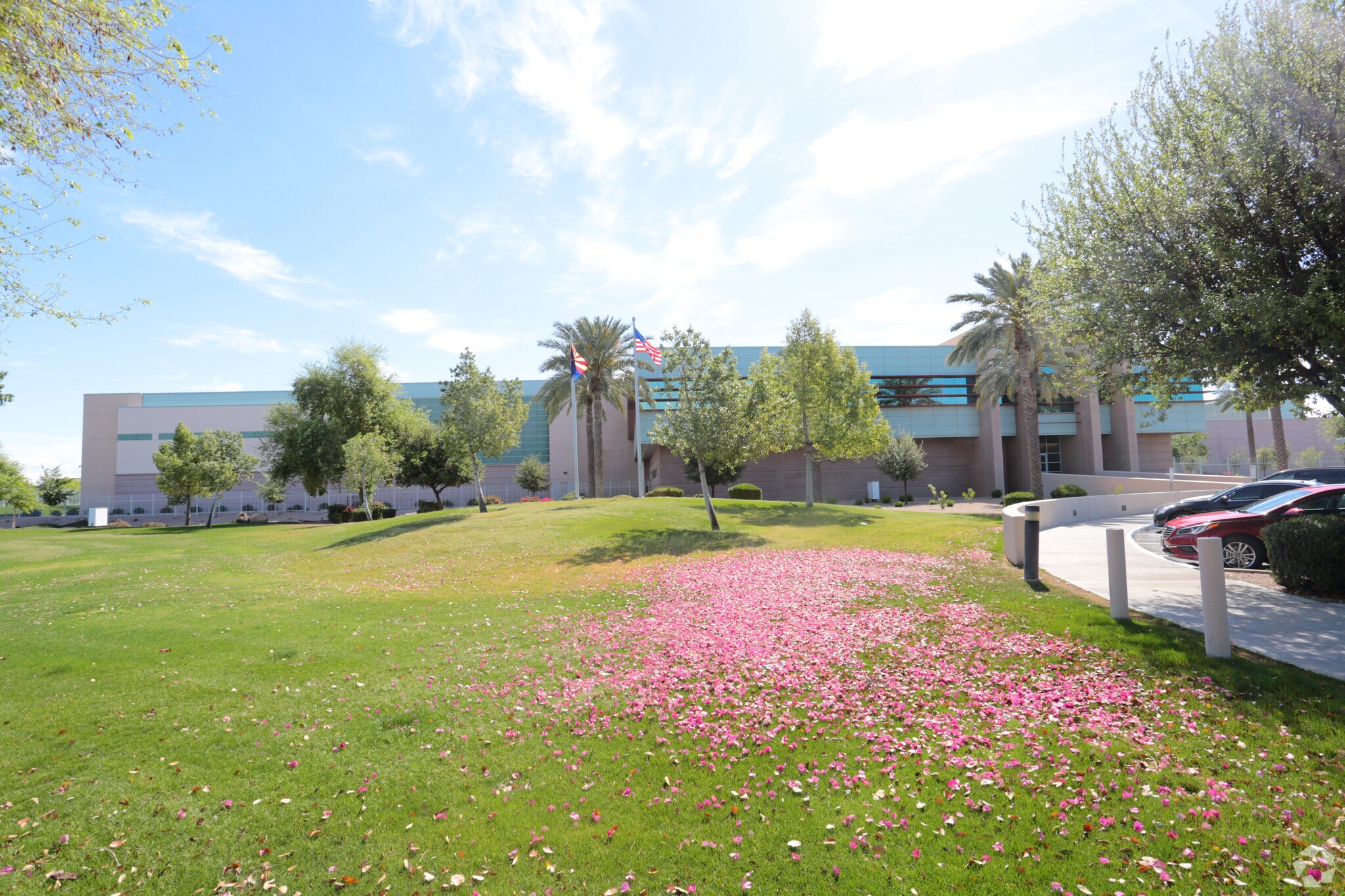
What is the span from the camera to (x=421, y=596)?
13367mm

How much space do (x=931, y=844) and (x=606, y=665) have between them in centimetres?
481

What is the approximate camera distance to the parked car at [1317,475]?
64.2ft

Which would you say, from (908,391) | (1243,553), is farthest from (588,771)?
(908,391)

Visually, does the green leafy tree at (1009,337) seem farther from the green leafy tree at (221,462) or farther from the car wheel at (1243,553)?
the green leafy tree at (221,462)

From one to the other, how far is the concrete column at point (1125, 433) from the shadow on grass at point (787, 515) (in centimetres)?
3003

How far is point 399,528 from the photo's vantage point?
27.6 m

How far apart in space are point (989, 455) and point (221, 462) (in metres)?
57.6

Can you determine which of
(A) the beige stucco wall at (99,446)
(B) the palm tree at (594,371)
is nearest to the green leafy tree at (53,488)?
(A) the beige stucco wall at (99,446)

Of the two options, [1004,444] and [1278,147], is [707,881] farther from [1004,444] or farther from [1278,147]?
[1004,444]

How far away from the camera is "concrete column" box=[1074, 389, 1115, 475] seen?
4659 centimetres

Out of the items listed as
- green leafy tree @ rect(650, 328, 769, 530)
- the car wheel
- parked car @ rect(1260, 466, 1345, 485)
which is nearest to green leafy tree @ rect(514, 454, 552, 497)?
green leafy tree @ rect(650, 328, 769, 530)

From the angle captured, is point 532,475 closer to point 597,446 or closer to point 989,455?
point 597,446

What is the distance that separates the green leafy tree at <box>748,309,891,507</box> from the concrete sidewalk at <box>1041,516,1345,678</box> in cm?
1626

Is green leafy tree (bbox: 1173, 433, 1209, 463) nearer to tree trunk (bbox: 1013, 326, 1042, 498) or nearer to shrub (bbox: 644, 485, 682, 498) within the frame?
tree trunk (bbox: 1013, 326, 1042, 498)
